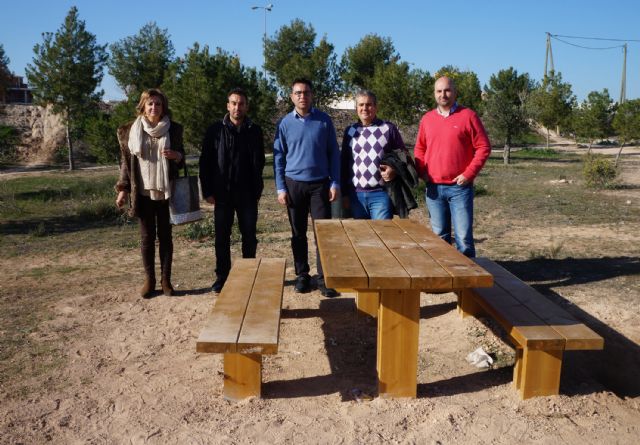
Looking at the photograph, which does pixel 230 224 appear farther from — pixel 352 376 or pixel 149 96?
pixel 352 376

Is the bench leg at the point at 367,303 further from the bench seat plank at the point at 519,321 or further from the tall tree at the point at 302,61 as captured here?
the tall tree at the point at 302,61

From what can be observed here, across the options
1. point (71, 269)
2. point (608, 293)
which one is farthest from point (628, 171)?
point (71, 269)

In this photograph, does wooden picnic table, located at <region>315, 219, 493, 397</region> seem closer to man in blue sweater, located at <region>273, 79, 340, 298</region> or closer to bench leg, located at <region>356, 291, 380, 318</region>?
bench leg, located at <region>356, 291, 380, 318</region>

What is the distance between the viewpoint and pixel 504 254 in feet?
22.2

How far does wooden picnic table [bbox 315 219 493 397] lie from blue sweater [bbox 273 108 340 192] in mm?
1127

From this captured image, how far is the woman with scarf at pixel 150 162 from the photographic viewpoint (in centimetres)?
475

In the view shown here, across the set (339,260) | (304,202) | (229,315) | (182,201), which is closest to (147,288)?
(182,201)

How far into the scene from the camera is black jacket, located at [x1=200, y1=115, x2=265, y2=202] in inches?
194

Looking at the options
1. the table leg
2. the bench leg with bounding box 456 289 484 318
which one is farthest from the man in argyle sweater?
the table leg

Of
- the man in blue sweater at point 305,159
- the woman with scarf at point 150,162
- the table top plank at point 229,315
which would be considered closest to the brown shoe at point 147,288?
the woman with scarf at point 150,162

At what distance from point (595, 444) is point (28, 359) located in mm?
3418

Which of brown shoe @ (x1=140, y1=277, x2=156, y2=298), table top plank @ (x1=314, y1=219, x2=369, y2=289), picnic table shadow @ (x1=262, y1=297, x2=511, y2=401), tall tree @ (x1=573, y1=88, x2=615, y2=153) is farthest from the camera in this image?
tall tree @ (x1=573, y1=88, x2=615, y2=153)

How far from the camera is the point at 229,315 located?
336cm

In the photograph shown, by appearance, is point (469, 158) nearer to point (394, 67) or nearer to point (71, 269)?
point (71, 269)
